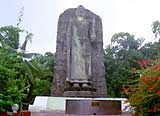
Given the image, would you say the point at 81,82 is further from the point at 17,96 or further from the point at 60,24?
the point at 17,96

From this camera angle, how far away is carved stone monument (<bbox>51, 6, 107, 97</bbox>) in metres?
13.9

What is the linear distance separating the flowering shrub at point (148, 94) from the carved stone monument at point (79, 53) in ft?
28.6

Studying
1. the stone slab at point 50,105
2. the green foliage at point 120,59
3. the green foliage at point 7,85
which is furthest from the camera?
the green foliage at point 120,59

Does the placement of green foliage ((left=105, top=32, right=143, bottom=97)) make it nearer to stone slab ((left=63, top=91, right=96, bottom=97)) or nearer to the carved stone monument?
the carved stone monument

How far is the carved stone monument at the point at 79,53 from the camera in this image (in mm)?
13898

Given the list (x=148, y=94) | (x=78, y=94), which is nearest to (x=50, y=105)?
(x=78, y=94)

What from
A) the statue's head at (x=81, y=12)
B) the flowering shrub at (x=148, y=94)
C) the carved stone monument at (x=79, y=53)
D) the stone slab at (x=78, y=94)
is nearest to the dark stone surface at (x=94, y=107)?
the stone slab at (x=78, y=94)

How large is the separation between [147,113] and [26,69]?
30.6ft

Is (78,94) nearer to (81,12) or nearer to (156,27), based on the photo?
(81,12)

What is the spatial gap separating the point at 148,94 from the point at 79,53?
9.62 metres

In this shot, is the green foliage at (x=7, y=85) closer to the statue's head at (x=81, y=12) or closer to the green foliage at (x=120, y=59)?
the statue's head at (x=81, y=12)

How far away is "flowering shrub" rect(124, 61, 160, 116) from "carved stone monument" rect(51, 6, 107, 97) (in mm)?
8710

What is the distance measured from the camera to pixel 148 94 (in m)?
4.48

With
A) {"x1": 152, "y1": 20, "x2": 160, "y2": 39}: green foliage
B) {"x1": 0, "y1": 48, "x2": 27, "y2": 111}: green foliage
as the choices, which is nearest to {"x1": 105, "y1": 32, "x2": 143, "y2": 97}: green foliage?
{"x1": 152, "y1": 20, "x2": 160, "y2": 39}: green foliage
